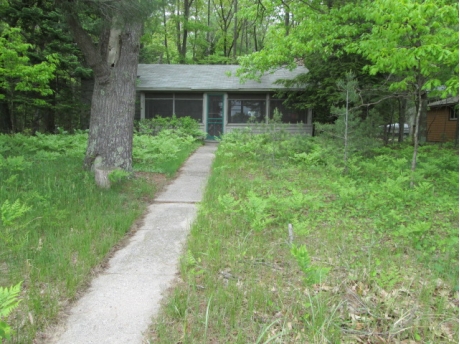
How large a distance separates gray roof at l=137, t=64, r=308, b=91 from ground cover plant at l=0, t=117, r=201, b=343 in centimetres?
1154

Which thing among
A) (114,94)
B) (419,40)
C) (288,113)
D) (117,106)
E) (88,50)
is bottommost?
(117,106)

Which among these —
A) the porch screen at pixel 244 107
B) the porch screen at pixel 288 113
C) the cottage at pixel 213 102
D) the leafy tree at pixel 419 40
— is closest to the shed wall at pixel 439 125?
the porch screen at pixel 288 113

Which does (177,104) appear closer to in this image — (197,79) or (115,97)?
(197,79)

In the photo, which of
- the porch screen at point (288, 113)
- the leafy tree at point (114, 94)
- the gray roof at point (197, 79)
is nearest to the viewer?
the leafy tree at point (114, 94)

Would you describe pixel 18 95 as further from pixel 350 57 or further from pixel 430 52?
pixel 430 52

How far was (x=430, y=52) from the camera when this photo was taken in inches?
218

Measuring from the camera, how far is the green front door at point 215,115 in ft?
63.5

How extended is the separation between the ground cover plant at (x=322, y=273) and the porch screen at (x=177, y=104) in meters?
13.9

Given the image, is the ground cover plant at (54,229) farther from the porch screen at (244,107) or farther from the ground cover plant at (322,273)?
the porch screen at (244,107)

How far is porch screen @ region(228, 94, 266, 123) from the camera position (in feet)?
63.6

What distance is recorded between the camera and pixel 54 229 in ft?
14.0

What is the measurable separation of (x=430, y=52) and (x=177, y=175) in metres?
5.58

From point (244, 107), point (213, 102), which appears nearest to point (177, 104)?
point (213, 102)

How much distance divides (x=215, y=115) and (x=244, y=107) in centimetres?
161
